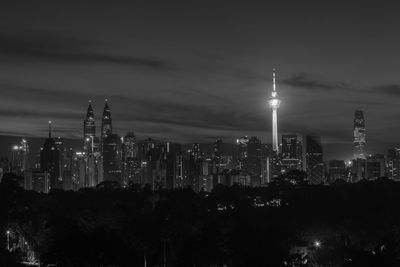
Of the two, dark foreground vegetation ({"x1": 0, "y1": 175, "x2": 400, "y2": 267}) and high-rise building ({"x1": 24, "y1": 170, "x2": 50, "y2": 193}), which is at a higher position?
high-rise building ({"x1": 24, "y1": 170, "x2": 50, "y2": 193})

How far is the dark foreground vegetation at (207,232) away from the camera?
31.8 metres

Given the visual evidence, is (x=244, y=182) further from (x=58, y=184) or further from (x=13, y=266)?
(x=13, y=266)

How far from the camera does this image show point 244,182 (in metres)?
137

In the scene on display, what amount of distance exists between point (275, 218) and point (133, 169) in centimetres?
9469

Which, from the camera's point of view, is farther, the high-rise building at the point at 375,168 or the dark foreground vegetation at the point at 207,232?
the high-rise building at the point at 375,168

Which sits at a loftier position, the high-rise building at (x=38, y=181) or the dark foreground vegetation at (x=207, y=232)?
the high-rise building at (x=38, y=181)

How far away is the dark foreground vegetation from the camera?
31781 millimetres

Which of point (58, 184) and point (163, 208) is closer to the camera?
point (163, 208)

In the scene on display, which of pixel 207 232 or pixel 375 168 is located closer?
pixel 207 232

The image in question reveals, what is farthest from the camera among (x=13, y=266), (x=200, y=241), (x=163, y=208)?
(x=163, y=208)

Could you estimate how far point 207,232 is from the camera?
35469mm

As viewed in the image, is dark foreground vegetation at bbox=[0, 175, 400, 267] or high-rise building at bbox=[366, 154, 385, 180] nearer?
dark foreground vegetation at bbox=[0, 175, 400, 267]

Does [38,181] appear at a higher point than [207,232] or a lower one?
higher

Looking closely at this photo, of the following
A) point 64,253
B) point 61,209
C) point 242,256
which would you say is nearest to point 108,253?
point 64,253
